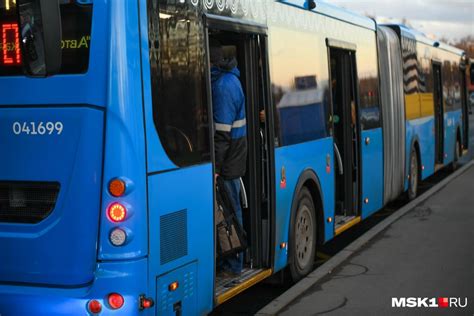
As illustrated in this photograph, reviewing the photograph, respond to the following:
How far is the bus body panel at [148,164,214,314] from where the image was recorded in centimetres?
510

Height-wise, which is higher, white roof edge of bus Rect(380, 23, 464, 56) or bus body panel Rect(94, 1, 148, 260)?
white roof edge of bus Rect(380, 23, 464, 56)

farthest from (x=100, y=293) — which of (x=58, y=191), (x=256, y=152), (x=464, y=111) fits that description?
(x=464, y=111)

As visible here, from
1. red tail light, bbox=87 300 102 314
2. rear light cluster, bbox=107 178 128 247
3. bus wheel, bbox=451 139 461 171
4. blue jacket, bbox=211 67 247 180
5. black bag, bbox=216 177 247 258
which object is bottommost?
bus wheel, bbox=451 139 461 171

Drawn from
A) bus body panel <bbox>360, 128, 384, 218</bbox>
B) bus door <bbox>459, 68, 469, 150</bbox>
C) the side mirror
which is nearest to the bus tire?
bus body panel <bbox>360, 128, 384, 218</bbox>

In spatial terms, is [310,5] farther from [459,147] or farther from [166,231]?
[459,147]

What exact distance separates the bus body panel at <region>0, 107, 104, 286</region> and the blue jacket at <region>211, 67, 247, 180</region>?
181cm

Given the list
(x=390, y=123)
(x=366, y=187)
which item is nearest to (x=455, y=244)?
(x=366, y=187)

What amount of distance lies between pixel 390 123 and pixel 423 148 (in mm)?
3184

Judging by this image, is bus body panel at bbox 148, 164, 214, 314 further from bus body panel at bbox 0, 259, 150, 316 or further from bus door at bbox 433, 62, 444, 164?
bus door at bbox 433, 62, 444, 164

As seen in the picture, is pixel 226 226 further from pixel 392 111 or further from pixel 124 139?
pixel 392 111

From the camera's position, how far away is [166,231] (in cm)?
524

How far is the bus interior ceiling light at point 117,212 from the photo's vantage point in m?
4.86

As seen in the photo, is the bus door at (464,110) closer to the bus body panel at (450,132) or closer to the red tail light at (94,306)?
the bus body panel at (450,132)

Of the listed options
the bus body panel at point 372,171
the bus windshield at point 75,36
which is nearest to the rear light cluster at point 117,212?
the bus windshield at point 75,36
